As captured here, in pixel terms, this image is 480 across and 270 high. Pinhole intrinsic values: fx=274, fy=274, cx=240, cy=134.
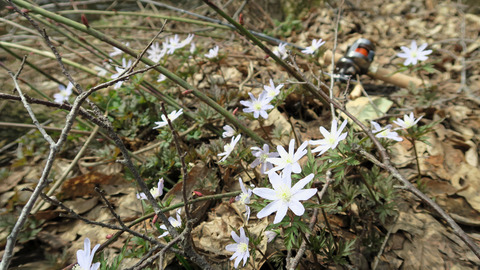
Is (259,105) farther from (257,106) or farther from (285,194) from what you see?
(285,194)

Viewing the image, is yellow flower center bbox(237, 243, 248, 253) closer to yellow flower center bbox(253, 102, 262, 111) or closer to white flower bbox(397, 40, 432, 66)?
yellow flower center bbox(253, 102, 262, 111)

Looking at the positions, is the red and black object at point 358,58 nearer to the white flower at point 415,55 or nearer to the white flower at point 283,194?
the white flower at point 415,55

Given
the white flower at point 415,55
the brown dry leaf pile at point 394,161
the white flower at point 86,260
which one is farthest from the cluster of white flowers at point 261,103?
the white flower at point 415,55

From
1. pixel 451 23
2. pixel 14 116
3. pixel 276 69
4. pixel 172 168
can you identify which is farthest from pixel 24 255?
pixel 451 23

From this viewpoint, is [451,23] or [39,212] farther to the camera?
[451,23]

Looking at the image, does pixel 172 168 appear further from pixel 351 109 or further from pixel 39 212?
pixel 351 109

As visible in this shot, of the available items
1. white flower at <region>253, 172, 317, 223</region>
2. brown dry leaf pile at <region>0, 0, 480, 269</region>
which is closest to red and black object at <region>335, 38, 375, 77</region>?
brown dry leaf pile at <region>0, 0, 480, 269</region>

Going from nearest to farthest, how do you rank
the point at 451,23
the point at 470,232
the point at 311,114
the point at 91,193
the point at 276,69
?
1. the point at 470,232
2. the point at 91,193
3. the point at 311,114
4. the point at 276,69
5. the point at 451,23

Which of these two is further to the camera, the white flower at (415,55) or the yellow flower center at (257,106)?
the white flower at (415,55)

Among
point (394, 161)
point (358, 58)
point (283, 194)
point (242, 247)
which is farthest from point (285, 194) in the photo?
point (358, 58)
